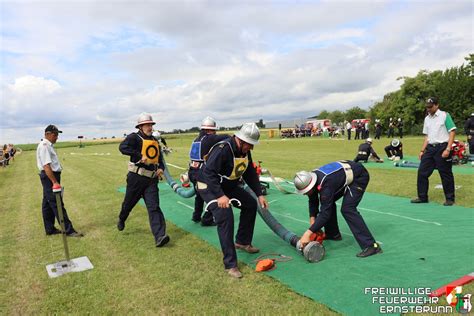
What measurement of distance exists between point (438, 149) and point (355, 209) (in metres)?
4.09

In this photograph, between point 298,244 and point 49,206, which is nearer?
point 298,244

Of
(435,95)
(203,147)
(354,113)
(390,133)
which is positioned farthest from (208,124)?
(354,113)

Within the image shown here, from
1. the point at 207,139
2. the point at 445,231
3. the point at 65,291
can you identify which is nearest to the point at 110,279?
the point at 65,291

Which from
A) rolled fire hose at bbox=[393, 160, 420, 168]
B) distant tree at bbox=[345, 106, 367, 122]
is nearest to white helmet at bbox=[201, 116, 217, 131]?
rolled fire hose at bbox=[393, 160, 420, 168]

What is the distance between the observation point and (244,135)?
512cm

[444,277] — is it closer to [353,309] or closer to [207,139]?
[353,309]

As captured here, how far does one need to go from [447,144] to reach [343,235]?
147 inches

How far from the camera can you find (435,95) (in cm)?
4862

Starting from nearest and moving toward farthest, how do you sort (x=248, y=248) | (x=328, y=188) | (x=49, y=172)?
(x=328, y=188)
(x=248, y=248)
(x=49, y=172)

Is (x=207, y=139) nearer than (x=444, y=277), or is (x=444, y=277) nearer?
(x=444, y=277)

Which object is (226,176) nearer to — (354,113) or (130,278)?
(130,278)

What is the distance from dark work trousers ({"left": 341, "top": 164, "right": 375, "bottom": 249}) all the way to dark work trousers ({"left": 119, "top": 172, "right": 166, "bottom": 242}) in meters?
3.29

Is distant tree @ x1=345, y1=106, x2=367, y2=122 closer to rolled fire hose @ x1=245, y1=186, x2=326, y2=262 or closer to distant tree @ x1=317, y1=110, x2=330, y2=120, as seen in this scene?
distant tree @ x1=317, y1=110, x2=330, y2=120

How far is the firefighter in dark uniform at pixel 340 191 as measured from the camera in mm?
5375
